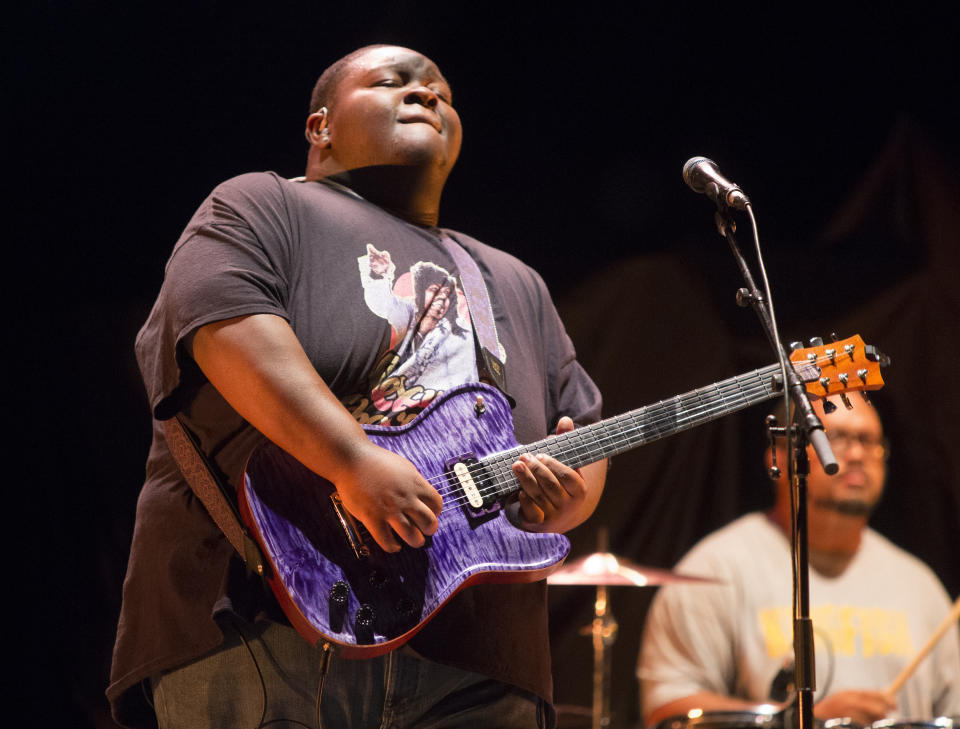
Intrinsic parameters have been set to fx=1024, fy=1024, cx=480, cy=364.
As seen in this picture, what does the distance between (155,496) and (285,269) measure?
1.69 feet

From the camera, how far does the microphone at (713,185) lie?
82.5 inches

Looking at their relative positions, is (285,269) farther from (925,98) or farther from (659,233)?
(925,98)

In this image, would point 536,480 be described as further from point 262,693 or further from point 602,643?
point 602,643

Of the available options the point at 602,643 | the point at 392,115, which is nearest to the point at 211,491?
the point at 392,115

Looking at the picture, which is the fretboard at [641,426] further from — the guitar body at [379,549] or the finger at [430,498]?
the finger at [430,498]

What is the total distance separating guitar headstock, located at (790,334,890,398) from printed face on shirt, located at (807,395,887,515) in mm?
1782

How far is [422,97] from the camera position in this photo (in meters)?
2.54

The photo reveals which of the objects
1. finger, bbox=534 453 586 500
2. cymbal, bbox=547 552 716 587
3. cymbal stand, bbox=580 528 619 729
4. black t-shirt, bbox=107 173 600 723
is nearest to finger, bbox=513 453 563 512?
finger, bbox=534 453 586 500

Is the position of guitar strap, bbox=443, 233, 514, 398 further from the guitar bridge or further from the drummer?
the drummer

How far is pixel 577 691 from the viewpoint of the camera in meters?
3.91

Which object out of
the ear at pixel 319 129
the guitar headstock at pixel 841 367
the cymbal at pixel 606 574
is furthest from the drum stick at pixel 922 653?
the ear at pixel 319 129

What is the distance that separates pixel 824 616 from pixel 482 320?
2371mm

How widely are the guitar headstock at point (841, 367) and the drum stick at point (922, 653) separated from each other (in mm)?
1938

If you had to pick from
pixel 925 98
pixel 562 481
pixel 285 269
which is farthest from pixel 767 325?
pixel 925 98
